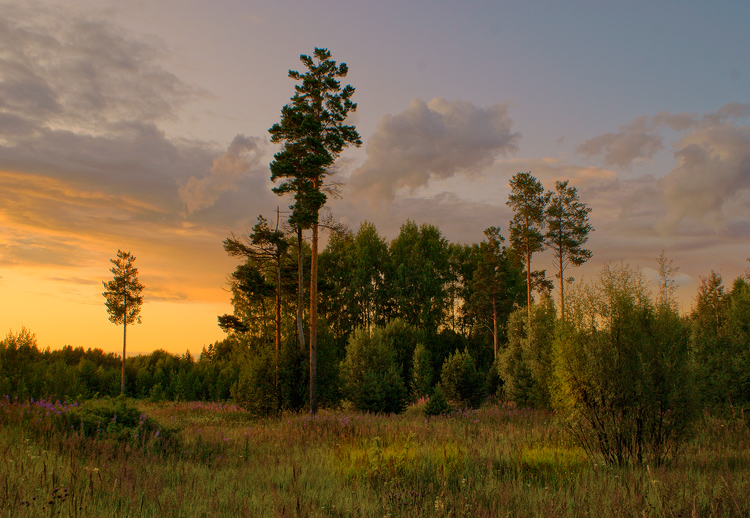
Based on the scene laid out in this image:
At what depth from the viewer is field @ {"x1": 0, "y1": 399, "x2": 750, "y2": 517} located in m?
5.46

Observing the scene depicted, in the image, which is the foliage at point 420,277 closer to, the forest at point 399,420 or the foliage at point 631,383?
the forest at point 399,420

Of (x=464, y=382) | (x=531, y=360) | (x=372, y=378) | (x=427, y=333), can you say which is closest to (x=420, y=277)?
(x=427, y=333)

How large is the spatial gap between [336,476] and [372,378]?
1284cm

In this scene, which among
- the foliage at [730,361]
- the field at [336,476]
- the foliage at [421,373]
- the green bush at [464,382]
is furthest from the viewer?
the foliage at [421,373]

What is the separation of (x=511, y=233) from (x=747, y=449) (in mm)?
20003

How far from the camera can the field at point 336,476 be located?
5457 millimetres

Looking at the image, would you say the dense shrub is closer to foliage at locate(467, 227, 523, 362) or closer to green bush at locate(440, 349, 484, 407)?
green bush at locate(440, 349, 484, 407)

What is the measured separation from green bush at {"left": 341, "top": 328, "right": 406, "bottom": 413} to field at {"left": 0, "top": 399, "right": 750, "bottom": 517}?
24.9 ft

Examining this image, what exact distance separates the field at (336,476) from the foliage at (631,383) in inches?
23.8

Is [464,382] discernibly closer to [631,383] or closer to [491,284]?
[491,284]

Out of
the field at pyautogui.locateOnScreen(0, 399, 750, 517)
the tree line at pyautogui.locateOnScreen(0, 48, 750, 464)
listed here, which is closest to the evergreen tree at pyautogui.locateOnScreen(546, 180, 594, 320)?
the tree line at pyautogui.locateOnScreen(0, 48, 750, 464)

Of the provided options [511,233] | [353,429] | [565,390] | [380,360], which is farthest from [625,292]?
[511,233]

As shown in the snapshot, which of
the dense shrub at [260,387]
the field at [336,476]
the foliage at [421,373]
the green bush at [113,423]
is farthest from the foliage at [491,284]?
the green bush at [113,423]

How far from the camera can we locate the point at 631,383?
899cm
